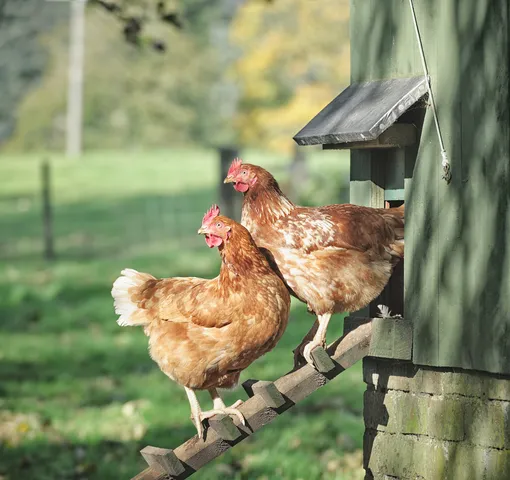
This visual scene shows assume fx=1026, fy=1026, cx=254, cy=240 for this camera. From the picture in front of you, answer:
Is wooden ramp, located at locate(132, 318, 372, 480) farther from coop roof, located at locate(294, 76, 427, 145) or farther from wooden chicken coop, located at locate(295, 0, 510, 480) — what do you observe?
coop roof, located at locate(294, 76, 427, 145)

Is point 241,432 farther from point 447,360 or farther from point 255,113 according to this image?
point 255,113

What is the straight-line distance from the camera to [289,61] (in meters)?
33.0

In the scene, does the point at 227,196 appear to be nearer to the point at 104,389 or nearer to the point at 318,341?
the point at 104,389

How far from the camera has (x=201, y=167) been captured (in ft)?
121

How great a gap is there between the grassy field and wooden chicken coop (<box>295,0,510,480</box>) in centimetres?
207

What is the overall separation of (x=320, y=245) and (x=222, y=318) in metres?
0.54

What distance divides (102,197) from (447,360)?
91.3 ft

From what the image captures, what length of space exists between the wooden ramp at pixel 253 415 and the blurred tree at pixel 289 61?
Result: 2601 centimetres

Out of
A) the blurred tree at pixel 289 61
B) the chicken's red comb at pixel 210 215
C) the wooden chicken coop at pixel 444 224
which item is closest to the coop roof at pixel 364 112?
the wooden chicken coop at pixel 444 224

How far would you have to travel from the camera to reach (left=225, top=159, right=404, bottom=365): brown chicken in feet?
14.9

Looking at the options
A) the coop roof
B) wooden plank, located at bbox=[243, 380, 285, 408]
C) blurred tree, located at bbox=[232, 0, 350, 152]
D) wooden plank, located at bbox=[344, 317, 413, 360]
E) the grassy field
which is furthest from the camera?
blurred tree, located at bbox=[232, 0, 350, 152]

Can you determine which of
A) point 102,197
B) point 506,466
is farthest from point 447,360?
point 102,197

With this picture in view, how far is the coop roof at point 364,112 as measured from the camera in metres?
4.46

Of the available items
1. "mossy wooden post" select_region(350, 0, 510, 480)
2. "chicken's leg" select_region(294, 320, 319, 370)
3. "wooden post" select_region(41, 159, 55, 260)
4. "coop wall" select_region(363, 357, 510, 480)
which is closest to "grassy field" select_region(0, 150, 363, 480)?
"wooden post" select_region(41, 159, 55, 260)
